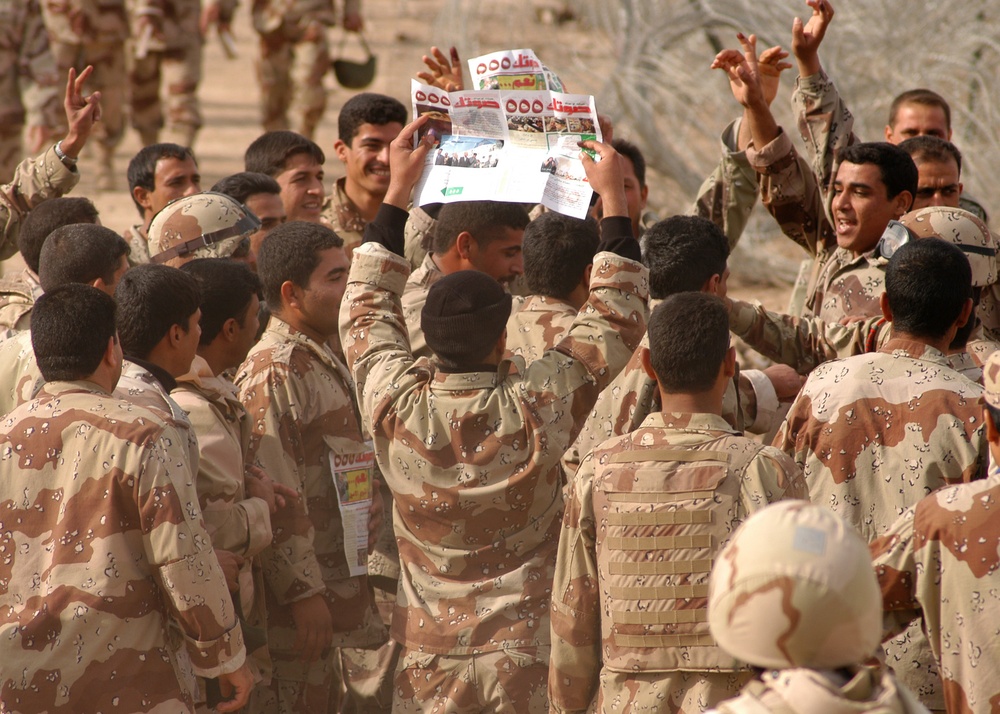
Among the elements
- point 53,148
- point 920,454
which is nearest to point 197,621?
point 920,454

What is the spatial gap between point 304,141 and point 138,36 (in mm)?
7205

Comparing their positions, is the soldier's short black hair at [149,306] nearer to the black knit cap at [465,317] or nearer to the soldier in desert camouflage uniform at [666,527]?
the black knit cap at [465,317]

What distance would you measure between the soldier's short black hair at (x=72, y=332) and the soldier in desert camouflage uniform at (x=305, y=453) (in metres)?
0.82

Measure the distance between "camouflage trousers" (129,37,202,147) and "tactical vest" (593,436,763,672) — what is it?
1024 cm

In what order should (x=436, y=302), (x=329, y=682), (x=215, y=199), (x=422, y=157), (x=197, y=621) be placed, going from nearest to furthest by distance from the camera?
(x=197, y=621)
(x=436, y=302)
(x=422, y=157)
(x=329, y=682)
(x=215, y=199)

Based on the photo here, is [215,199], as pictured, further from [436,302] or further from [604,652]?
[604,652]

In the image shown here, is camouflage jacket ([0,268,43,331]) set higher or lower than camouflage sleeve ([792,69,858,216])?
lower

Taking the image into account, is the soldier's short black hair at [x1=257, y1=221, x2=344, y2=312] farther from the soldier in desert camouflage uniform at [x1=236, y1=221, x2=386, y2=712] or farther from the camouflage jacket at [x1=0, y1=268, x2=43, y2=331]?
the camouflage jacket at [x1=0, y1=268, x2=43, y2=331]

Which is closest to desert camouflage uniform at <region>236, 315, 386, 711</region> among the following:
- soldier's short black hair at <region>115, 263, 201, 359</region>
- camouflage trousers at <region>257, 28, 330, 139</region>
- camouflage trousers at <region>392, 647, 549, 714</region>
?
soldier's short black hair at <region>115, 263, 201, 359</region>

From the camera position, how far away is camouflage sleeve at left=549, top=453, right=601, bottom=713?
3090 millimetres

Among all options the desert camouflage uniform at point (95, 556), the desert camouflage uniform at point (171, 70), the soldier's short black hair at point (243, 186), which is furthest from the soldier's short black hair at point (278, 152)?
the desert camouflage uniform at point (171, 70)

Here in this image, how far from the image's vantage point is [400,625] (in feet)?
12.0

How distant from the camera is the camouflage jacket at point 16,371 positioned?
3914mm

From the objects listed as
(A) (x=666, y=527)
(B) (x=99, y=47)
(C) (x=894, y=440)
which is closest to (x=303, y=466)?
(A) (x=666, y=527)
